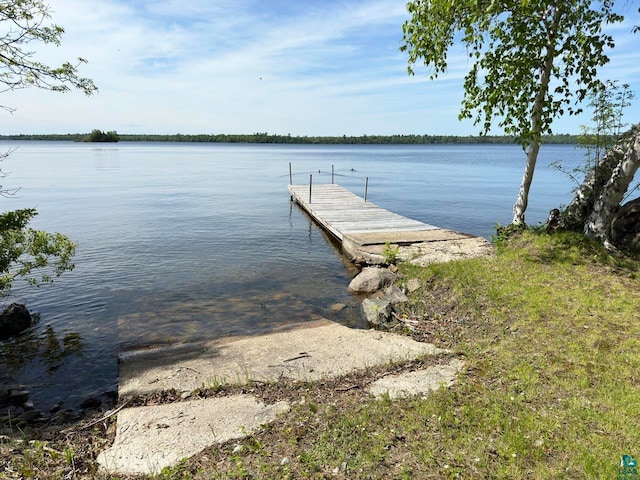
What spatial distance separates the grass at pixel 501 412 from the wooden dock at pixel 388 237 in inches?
178

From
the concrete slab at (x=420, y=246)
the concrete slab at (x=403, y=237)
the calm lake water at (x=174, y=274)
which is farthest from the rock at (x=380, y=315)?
the concrete slab at (x=403, y=237)

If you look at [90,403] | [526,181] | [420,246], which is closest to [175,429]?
[90,403]

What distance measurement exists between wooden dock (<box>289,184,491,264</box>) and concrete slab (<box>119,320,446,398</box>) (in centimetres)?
520

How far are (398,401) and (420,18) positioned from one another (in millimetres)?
10121

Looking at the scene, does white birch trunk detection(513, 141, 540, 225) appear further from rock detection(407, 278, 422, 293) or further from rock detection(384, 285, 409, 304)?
rock detection(384, 285, 409, 304)

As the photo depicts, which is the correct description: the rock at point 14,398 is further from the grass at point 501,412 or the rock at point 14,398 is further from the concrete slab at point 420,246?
the concrete slab at point 420,246

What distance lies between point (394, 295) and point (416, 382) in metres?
4.79

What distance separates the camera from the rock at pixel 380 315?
10055mm

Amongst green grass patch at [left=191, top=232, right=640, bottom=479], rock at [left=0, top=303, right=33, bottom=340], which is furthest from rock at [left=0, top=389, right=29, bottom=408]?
green grass patch at [left=191, top=232, right=640, bottom=479]

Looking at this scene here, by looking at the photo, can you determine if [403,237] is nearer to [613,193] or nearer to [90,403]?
[613,193]

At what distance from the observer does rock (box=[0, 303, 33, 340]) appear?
34.2 feet

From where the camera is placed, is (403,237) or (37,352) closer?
(37,352)

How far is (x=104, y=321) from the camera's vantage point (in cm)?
1146

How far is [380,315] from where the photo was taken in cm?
1021
